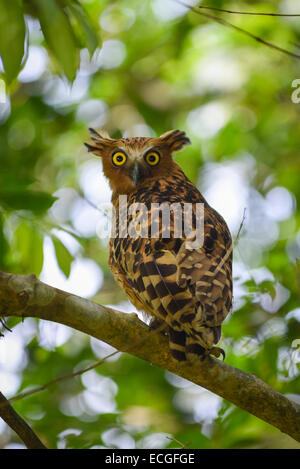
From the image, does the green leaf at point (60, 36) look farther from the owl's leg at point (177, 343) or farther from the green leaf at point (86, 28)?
the owl's leg at point (177, 343)

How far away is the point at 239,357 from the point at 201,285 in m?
1.59

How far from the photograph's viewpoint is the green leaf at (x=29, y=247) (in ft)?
13.2

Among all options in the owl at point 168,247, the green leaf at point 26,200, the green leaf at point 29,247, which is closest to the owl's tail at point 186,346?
the owl at point 168,247

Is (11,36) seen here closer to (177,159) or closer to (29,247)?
(29,247)

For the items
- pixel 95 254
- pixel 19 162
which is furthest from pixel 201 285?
pixel 19 162

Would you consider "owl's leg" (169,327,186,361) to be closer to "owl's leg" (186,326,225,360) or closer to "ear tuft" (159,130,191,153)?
"owl's leg" (186,326,225,360)

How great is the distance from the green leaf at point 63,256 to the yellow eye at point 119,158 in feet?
3.56

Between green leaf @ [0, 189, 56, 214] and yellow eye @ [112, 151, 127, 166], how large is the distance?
861mm

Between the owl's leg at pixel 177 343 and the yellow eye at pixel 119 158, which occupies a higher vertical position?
the yellow eye at pixel 119 158

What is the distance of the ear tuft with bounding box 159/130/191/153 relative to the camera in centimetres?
457

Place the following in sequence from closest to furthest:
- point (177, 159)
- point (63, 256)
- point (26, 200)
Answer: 1. point (63, 256)
2. point (26, 200)
3. point (177, 159)

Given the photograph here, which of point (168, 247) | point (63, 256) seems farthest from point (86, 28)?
point (63, 256)

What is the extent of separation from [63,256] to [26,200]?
516mm

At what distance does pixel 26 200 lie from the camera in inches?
156
